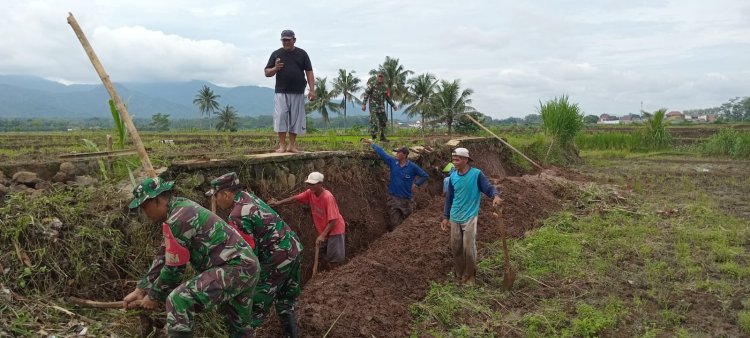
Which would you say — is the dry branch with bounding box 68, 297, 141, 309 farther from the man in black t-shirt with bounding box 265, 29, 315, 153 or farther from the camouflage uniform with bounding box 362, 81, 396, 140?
the camouflage uniform with bounding box 362, 81, 396, 140

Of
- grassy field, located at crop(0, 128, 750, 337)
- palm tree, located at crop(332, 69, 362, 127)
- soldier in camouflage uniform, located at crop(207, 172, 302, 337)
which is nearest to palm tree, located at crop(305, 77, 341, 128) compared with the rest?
palm tree, located at crop(332, 69, 362, 127)

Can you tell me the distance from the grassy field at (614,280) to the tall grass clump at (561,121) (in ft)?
26.9

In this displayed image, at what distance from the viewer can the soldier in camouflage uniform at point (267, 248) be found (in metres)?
4.03

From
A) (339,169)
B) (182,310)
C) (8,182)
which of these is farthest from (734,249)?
(8,182)

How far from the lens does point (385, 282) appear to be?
17.6ft

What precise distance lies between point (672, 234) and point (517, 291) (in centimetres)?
381

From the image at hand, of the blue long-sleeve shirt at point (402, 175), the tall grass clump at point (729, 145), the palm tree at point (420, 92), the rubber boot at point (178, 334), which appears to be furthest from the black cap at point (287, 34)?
the palm tree at point (420, 92)

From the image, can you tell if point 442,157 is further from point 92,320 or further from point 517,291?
point 92,320

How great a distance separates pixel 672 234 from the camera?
26.0ft

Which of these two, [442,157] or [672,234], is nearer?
[672,234]

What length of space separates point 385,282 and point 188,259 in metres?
2.44

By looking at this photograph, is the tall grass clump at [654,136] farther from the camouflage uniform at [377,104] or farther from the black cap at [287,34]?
the black cap at [287,34]

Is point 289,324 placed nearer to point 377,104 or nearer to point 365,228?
point 365,228

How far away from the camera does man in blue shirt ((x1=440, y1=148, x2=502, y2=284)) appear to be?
5.68 metres
